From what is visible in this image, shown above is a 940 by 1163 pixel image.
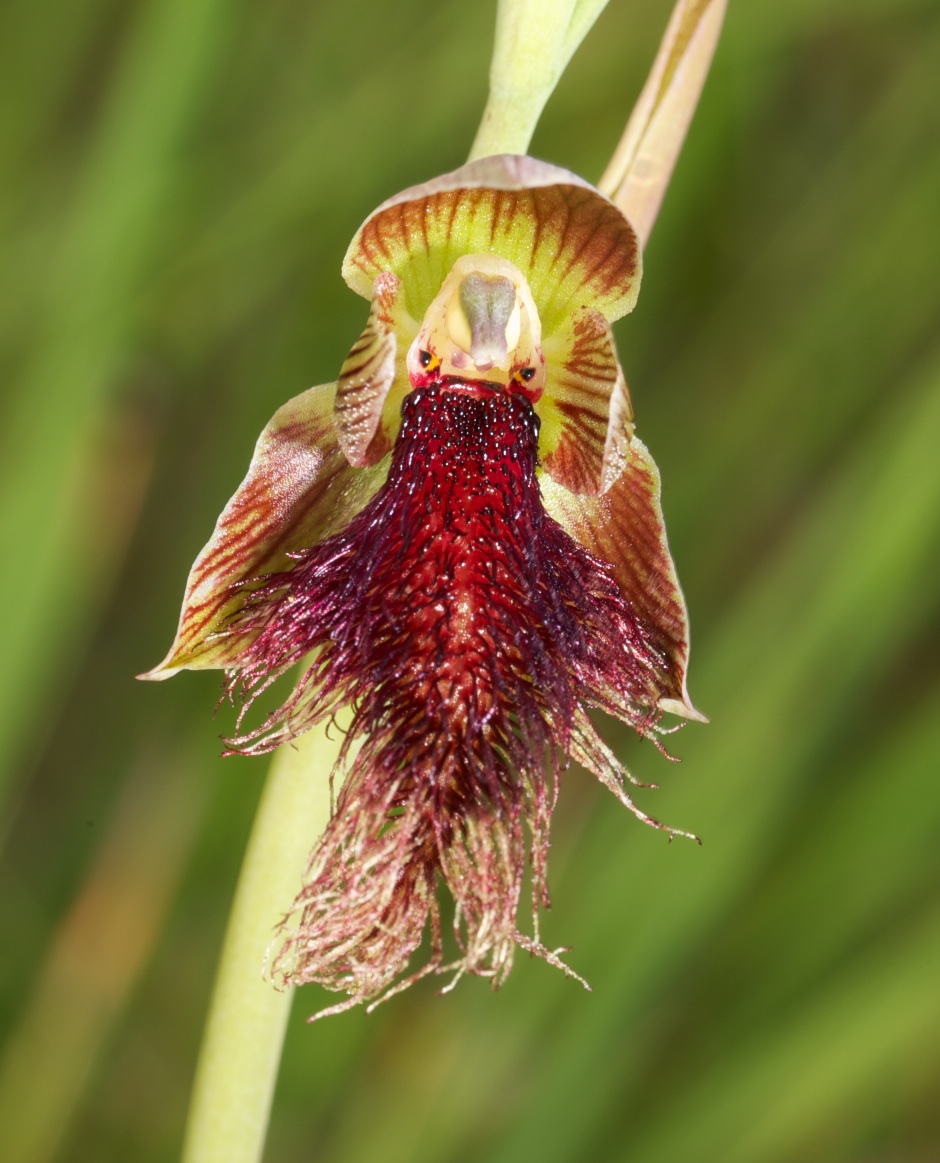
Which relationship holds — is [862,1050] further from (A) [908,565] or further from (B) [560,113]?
(B) [560,113]

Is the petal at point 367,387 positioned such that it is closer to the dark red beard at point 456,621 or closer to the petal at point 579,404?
the dark red beard at point 456,621

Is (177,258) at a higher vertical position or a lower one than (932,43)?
lower

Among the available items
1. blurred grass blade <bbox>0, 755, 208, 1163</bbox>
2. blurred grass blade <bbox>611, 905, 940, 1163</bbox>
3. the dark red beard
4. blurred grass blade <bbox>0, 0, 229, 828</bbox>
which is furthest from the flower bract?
blurred grass blade <bbox>0, 755, 208, 1163</bbox>

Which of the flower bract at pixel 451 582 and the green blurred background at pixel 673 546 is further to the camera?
the green blurred background at pixel 673 546

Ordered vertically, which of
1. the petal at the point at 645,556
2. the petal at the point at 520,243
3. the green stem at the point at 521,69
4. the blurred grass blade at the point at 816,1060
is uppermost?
the green stem at the point at 521,69

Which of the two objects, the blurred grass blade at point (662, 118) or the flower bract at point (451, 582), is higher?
the blurred grass blade at point (662, 118)

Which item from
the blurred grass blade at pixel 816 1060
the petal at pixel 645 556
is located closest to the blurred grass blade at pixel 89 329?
the petal at pixel 645 556

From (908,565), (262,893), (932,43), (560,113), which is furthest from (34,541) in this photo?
(932,43)
